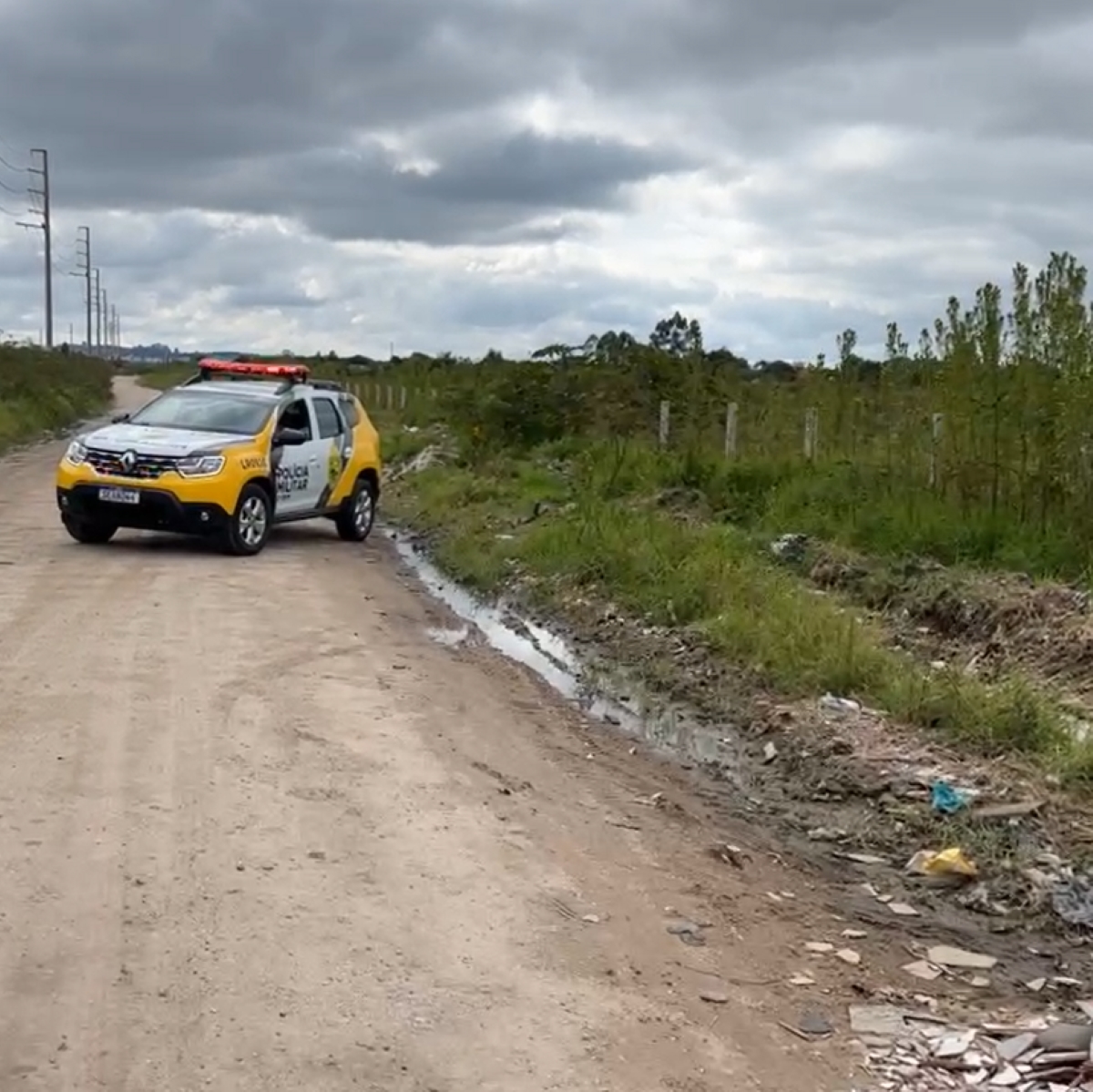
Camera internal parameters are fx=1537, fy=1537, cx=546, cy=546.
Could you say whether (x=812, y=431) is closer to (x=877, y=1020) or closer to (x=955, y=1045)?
(x=877, y=1020)

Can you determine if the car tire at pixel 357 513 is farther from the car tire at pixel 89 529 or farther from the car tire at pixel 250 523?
the car tire at pixel 89 529

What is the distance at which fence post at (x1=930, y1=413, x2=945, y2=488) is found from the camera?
1495 cm

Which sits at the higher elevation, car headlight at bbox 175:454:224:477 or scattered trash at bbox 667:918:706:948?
car headlight at bbox 175:454:224:477

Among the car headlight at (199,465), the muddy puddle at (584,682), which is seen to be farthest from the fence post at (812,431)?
the car headlight at (199,465)

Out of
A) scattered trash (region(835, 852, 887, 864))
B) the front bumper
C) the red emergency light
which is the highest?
the red emergency light

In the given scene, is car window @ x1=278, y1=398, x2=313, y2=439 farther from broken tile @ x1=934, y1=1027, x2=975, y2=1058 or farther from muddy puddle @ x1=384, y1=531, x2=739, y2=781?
broken tile @ x1=934, y1=1027, x2=975, y2=1058

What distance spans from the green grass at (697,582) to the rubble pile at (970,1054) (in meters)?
2.89

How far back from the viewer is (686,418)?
77.5ft

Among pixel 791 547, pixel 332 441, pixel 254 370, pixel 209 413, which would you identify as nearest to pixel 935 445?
pixel 791 547

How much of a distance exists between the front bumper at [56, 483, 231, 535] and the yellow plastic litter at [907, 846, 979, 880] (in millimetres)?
9248

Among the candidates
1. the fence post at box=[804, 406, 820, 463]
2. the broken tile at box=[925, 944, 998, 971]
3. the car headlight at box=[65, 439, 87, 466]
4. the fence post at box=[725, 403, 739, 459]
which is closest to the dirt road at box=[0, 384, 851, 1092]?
the broken tile at box=[925, 944, 998, 971]

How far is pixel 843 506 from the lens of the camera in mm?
15820

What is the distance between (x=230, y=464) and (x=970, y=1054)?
1114 centimetres

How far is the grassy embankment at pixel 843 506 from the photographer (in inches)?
375
